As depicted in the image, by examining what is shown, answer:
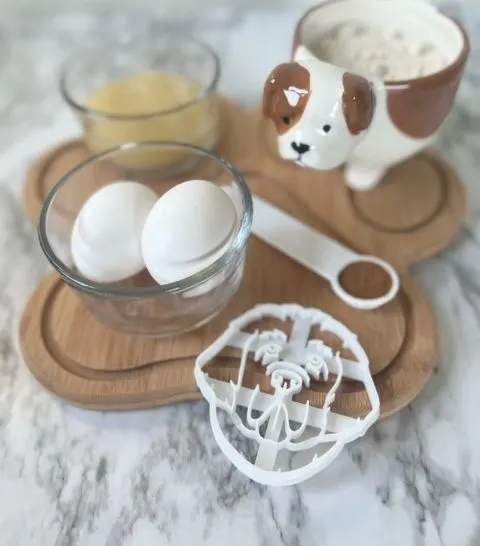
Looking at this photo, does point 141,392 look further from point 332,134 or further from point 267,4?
point 267,4

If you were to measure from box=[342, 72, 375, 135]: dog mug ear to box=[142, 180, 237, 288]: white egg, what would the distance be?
0.12m

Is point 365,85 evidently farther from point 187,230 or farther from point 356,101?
point 187,230

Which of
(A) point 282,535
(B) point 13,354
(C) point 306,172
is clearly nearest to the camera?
(A) point 282,535

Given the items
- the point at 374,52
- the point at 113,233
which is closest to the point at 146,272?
the point at 113,233

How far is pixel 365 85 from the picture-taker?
0.55 meters

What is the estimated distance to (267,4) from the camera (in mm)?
974

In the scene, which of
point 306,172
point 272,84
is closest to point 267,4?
point 306,172

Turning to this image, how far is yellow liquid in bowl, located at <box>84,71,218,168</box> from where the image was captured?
0.70 metres

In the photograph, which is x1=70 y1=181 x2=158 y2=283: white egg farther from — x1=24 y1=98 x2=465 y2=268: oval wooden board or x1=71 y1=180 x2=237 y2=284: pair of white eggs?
x1=24 y1=98 x2=465 y2=268: oval wooden board

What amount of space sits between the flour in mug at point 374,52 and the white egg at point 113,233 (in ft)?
0.79

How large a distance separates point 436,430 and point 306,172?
304mm

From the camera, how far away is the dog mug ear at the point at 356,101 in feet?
1.77

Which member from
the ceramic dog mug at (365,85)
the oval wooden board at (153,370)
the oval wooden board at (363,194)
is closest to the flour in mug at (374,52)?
the ceramic dog mug at (365,85)

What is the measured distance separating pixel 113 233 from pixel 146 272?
0.05 metres
